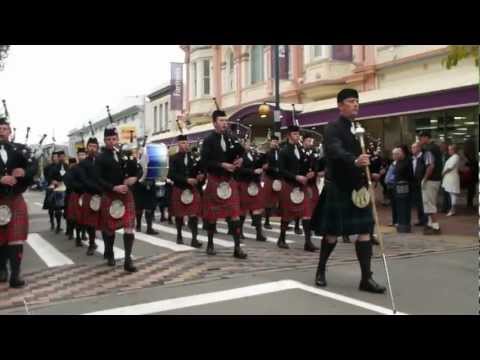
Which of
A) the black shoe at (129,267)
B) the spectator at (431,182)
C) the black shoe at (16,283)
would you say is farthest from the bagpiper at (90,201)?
the spectator at (431,182)

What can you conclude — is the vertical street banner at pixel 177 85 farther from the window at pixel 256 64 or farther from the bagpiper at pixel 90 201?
the bagpiper at pixel 90 201

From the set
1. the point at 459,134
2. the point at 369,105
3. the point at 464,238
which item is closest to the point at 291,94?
the point at 369,105

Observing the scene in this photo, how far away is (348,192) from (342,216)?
0.25 meters

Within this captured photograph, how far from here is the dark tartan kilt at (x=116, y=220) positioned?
696cm

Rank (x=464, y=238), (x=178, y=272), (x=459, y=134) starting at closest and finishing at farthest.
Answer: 1. (x=178, y=272)
2. (x=464, y=238)
3. (x=459, y=134)

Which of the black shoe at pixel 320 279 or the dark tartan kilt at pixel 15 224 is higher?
the dark tartan kilt at pixel 15 224

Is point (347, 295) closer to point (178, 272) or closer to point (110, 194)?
point (178, 272)

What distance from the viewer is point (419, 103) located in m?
12.7

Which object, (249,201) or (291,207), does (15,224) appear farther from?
(249,201)

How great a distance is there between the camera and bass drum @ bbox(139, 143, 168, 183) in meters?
11.6

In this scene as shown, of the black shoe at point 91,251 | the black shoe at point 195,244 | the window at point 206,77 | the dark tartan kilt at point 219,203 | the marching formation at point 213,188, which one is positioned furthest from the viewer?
the window at point 206,77

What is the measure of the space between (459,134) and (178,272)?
974cm

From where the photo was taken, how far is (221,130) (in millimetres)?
7535

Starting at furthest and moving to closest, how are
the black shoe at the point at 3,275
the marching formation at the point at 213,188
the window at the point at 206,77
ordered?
the window at the point at 206,77
the black shoe at the point at 3,275
the marching formation at the point at 213,188
